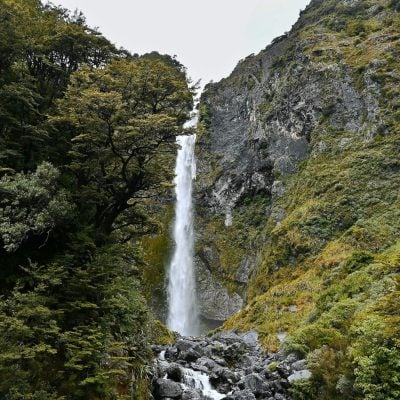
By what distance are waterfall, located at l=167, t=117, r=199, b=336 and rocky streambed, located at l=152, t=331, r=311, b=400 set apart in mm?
21106

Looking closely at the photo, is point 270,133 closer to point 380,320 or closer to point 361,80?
point 361,80

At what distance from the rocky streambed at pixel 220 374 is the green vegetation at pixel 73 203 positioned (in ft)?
3.96

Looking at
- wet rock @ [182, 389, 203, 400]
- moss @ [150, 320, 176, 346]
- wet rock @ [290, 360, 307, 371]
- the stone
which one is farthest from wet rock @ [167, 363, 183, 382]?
moss @ [150, 320, 176, 346]

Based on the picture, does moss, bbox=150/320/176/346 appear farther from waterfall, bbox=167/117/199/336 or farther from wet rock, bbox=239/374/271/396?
waterfall, bbox=167/117/199/336

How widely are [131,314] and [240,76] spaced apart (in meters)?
55.3

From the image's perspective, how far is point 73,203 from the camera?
1205 cm

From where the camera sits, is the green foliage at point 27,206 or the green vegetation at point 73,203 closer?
the green vegetation at point 73,203

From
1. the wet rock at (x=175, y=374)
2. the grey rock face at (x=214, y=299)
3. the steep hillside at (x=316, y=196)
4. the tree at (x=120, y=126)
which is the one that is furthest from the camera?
the grey rock face at (x=214, y=299)

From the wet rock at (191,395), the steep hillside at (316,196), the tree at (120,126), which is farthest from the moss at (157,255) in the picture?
the tree at (120,126)

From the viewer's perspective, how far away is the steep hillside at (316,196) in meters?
12.4

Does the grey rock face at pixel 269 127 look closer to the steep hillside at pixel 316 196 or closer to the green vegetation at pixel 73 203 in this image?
the steep hillside at pixel 316 196

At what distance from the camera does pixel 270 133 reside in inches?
1833

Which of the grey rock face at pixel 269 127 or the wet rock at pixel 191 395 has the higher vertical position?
the grey rock face at pixel 269 127

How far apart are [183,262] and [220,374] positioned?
3045cm
